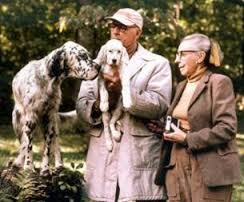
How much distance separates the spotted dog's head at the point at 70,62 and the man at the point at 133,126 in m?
0.21

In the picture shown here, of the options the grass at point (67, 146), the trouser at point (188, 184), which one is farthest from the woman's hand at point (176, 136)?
the grass at point (67, 146)

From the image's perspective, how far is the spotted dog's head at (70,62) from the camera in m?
4.57

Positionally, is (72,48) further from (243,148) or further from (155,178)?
(243,148)

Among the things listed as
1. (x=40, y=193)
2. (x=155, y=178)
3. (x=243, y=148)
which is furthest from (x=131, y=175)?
(x=243, y=148)

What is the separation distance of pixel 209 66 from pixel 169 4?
723 centimetres

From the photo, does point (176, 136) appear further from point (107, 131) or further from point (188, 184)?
point (107, 131)

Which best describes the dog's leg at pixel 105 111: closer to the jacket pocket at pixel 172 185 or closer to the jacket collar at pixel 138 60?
the jacket collar at pixel 138 60

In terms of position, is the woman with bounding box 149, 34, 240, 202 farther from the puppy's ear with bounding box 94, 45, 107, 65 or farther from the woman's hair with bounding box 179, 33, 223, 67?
the puppy's ear with bounding box 94, 45, 107, 65

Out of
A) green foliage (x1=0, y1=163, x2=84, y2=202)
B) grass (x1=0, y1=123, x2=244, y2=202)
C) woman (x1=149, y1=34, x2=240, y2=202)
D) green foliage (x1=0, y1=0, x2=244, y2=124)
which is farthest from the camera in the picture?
grass (x1=0, y1=123, x2=244, y2=202)

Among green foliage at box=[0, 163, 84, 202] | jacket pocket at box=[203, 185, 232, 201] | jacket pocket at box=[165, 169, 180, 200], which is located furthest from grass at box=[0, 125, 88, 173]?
jacket pocket at box=[203, 185, 232, 201]

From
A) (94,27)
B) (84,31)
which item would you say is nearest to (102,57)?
(94,27)

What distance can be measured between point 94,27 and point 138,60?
187 inches

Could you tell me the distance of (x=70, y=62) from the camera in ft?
15.1

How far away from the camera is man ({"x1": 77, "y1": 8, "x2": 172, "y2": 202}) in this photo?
4602 mm
